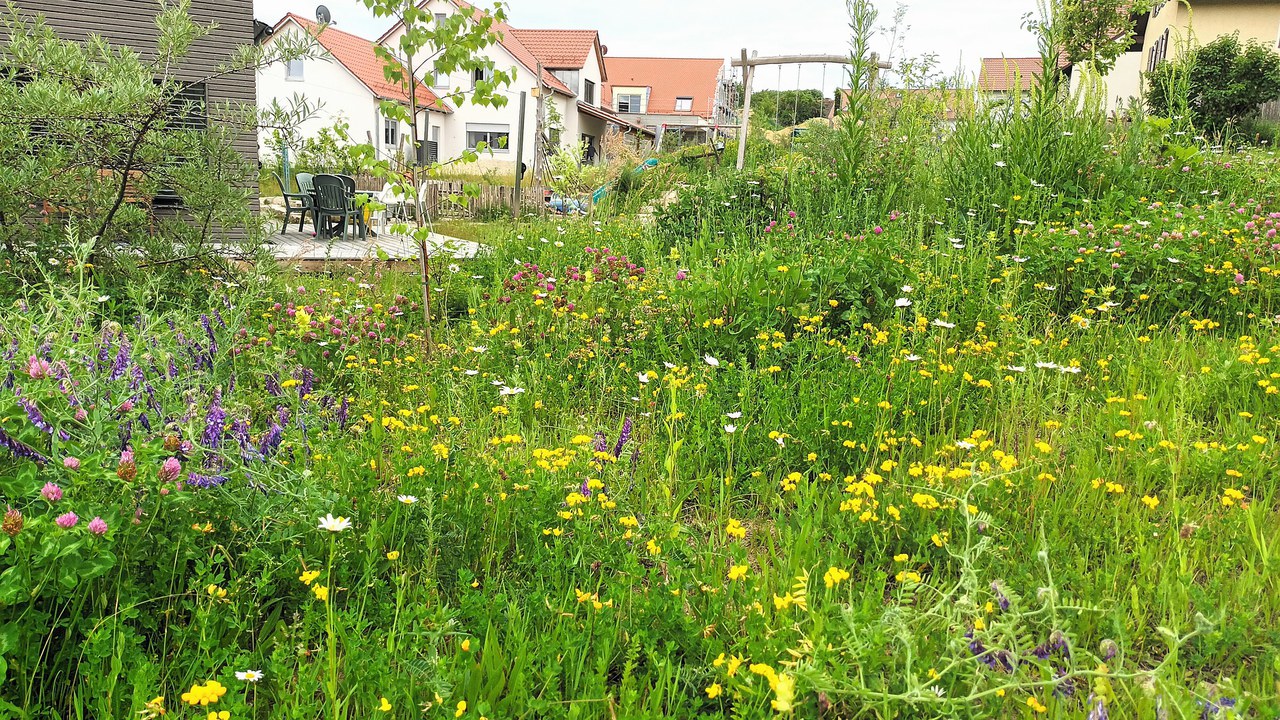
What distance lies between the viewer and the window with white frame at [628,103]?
55844mm

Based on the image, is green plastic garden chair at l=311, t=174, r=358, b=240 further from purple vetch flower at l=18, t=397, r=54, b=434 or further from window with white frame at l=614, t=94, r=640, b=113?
window with white frame at l=614, t=94, r=640, b=113

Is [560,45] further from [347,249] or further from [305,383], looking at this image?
[305,383]

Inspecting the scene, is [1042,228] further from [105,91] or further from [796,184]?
[105,91]

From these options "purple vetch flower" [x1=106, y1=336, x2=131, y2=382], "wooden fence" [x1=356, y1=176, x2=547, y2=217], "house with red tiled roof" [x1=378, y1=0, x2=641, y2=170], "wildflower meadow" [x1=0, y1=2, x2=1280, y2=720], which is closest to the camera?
"wildflower meadow" [x1=0, y1=2, x2=1280, y2=720]

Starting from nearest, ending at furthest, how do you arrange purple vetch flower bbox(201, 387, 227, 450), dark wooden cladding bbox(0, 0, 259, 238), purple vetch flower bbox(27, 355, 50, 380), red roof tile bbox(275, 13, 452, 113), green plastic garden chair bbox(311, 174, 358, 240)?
purple vetch flower bbox(27, 355, 50, 380) < purple vetch flower bbox(201, 387, 227, 450) < green plastic garden chair bbox(311, 174, 358, 240) < dark wooden cladding bbox(0, 0, 259, 238) < red roof tile bbox(275, 13, 452, 113)

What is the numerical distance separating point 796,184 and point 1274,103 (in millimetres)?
19110

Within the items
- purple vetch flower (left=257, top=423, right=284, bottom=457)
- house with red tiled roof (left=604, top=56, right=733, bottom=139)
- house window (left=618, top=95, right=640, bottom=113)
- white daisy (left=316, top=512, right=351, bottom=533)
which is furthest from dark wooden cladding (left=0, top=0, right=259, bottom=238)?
house window (left=618, top=95, right=640, bottom=113)

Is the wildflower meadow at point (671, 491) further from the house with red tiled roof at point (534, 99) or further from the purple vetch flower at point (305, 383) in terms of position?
the house with red tiled roof at point (534, 99)

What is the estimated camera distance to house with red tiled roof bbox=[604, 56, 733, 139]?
180 feet

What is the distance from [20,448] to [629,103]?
188 ft

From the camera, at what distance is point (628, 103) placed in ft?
185

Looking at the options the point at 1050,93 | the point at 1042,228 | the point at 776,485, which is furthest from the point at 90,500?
the point at 1050,93

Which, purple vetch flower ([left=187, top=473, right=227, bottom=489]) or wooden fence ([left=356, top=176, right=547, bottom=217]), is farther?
wooden fence ([left=356, top=176, right=547, bottom=217])

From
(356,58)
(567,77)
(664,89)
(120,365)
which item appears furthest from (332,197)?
(664,89)
